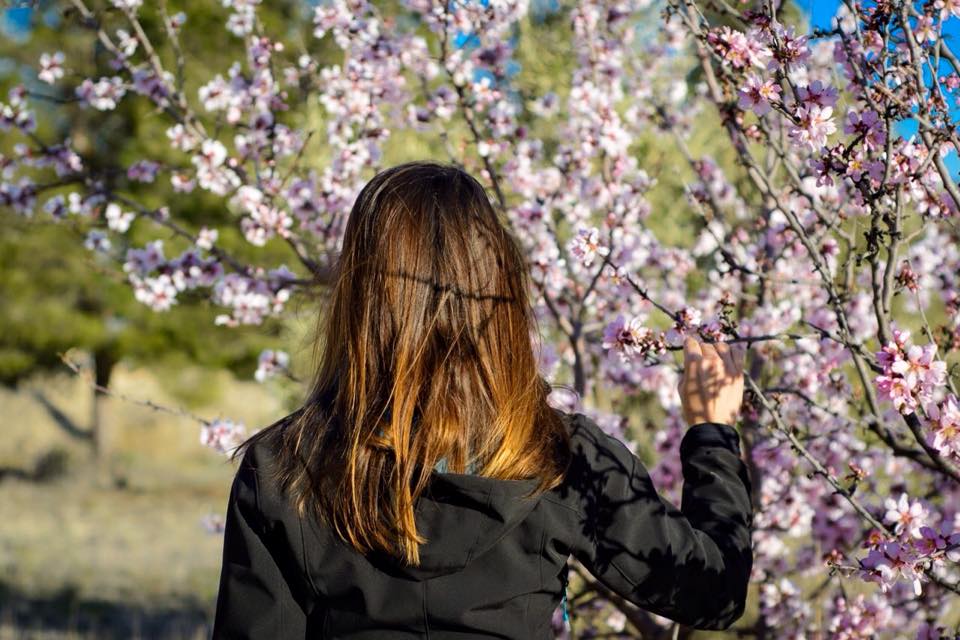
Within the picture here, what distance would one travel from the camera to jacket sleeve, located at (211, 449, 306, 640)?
5.10 ft

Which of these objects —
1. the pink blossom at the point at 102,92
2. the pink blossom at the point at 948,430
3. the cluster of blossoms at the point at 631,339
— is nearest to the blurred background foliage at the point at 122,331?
→ the pink blossom at the point at 102,92

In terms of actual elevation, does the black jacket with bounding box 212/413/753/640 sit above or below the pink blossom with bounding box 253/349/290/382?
below

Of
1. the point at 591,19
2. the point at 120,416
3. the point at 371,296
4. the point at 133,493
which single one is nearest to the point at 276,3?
the point at 133,493

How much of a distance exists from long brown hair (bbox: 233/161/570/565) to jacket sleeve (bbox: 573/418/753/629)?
10 cm

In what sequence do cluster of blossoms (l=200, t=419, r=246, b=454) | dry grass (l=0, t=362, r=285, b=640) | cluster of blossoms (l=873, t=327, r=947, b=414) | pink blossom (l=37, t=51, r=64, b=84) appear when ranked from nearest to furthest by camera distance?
cluster of blossoms (l=873, t=327, r=947, b=414) < cluster of blossoms (l=200, t=419, r=246, b=454) < pink blossom (l=37, t=51, r=64, b=84) < dry grass (l=0, t=362, r=285, b=640)

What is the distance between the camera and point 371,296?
5.25ft

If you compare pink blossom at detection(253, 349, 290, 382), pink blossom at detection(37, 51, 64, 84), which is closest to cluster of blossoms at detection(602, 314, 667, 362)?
pink blossom at detection(253, 349, 290, 382)

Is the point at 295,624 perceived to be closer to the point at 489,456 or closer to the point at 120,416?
the point at 489,456

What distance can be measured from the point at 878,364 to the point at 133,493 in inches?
546

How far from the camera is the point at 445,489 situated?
4.97 ft

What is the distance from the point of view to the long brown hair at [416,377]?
1.52 metres

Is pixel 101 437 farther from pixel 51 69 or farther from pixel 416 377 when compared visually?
pixel 416 377

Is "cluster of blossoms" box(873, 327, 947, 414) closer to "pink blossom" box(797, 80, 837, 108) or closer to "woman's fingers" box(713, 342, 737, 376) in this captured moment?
"woman's fingers" box(713, 342, 737, 376)

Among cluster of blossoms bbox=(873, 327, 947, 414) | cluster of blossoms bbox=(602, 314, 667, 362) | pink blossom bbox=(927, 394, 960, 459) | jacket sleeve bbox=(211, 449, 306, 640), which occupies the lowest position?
jacket sleeve bbox=(211, 449, 306, 640)
